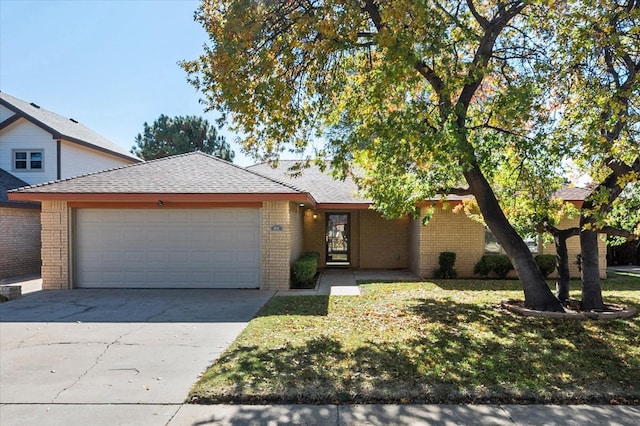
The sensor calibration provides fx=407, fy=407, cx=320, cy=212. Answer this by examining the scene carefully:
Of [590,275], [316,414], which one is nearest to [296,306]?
[316,414]

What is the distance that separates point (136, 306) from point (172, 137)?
2434 cm

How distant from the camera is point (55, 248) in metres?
11.7

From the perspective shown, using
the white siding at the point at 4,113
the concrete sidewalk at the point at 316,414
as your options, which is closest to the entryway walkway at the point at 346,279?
the concrete sidewalk at the point at 316,414

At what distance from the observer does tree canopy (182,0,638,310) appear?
6.66 meters

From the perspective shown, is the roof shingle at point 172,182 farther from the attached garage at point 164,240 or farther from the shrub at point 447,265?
the shrub at point 447,265

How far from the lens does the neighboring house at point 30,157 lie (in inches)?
592

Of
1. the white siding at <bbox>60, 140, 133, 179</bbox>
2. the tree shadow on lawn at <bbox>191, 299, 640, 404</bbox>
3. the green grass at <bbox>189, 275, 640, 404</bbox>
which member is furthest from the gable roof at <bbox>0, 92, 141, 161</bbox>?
the tree shadow on lawn at <bbox>191, 299, 640, 404</bbox>

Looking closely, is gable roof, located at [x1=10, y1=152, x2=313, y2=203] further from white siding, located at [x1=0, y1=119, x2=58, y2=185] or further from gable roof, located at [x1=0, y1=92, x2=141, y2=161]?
gable roof, located at [x1=0, y1=92, x2=141, y2=161]

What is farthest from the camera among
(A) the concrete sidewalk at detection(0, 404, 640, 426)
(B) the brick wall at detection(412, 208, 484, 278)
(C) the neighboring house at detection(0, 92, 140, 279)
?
(C) the neighboring house at detection(0, 92, 140, 279)

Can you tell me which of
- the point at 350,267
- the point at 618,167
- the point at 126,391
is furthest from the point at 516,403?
the point at 350,267

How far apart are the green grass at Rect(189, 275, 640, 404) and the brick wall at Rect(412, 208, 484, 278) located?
5.07 m

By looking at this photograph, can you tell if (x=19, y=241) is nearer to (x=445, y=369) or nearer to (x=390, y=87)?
(x=390, y=87)

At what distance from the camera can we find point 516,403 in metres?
4.34

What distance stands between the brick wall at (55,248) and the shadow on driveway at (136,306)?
0.55m
